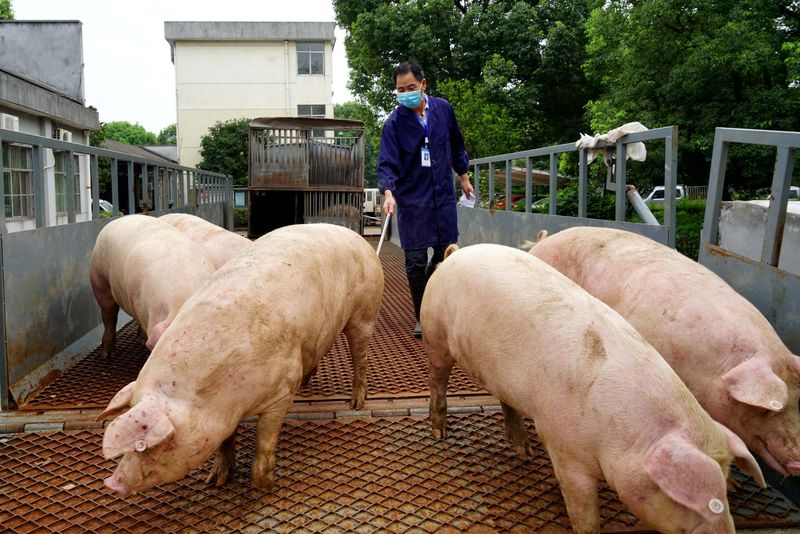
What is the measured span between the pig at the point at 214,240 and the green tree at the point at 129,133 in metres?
82.1

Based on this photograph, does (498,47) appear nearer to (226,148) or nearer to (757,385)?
(226,148)

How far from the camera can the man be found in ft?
17.0

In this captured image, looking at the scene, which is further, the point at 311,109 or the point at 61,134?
the point at 311,109

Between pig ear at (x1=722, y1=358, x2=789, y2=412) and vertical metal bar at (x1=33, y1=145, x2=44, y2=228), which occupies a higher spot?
vertical metal bar at (x1=33, y1=145, x2=44, y2=228)

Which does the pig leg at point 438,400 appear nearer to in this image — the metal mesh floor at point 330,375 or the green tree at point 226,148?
the metal mesh floor at point 330,375

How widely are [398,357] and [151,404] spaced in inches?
108

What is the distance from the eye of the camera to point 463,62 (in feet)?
73.7

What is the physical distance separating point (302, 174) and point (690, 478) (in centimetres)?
955

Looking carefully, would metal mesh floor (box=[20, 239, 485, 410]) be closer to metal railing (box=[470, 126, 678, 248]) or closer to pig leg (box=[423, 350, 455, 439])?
pig leg (box=[423, 350, 455, 439])

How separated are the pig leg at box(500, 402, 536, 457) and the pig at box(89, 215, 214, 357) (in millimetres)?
1855

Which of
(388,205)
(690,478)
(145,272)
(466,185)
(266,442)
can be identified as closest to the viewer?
(690,478)

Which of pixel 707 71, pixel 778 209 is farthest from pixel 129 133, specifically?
pixel 778 209

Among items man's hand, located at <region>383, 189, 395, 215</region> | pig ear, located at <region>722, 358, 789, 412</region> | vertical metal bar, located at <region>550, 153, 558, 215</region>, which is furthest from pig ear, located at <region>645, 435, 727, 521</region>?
vertical metal bar, located at <region>550, 153, 558, 215</region>

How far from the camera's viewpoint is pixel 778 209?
3.09 meters
